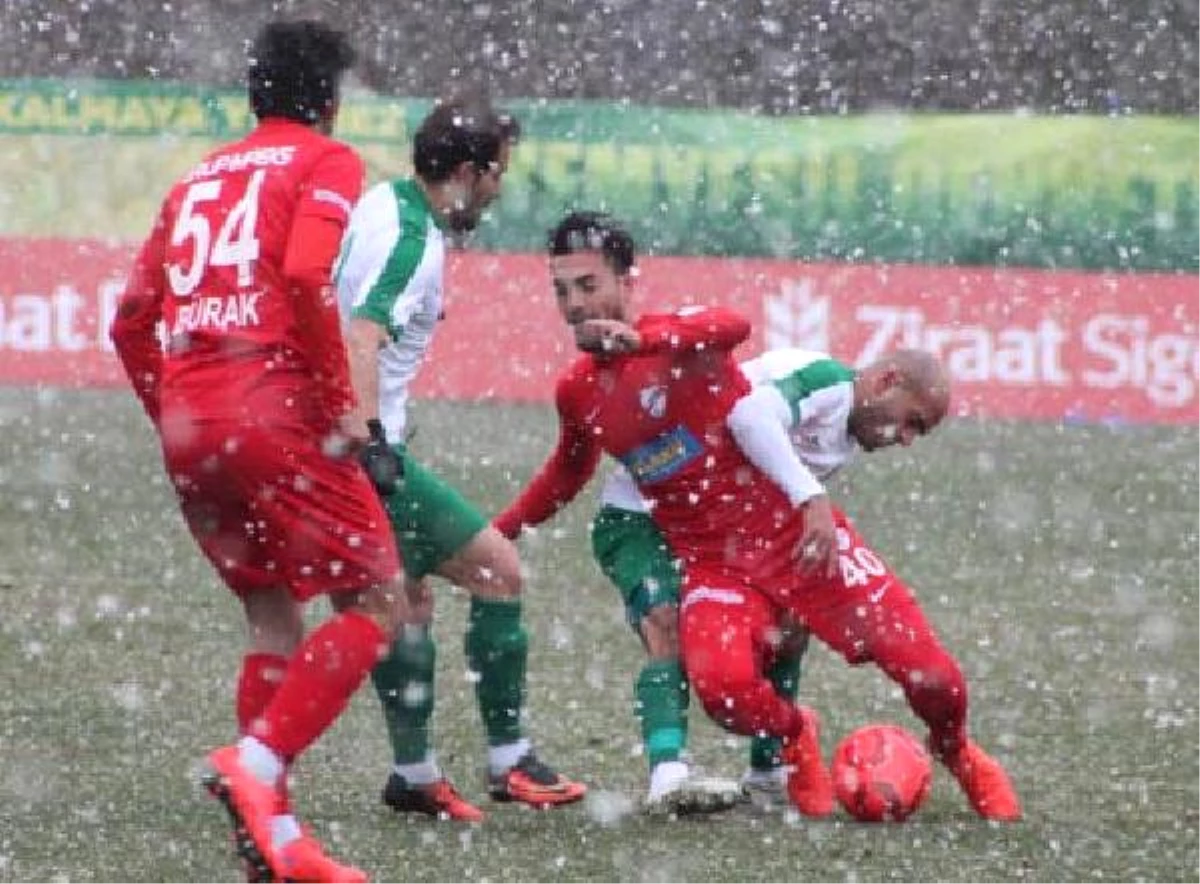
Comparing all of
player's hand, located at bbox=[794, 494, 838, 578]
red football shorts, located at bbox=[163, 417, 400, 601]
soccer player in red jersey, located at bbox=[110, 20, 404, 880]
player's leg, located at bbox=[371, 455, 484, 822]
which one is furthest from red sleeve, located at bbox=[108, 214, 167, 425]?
player's hand, located at bbox=[794, 494, 838, 578]

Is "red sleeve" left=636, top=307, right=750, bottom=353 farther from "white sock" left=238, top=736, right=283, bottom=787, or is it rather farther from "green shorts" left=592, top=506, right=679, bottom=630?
"white sock" left=238, top=736, right=283, bottom=787

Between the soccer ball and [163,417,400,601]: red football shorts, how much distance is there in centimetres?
131

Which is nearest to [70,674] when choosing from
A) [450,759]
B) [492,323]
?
[450,759]

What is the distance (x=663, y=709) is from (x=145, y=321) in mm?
1448

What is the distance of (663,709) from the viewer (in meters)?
6.24

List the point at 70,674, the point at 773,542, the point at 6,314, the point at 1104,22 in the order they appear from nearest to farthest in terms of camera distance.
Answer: the point at 773,542
the point at 70,674
the point at 6,314
the point at 1104,22

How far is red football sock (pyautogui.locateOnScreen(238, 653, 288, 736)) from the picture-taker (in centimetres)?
580

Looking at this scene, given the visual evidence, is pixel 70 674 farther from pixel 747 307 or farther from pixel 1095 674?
pixel 747 307

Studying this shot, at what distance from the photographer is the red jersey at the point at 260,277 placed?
5340 millimetres

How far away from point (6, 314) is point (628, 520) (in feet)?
41.8

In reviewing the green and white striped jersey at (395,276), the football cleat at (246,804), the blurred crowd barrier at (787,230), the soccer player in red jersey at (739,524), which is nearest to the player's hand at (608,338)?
the soccer player in red jersey at (739,524)

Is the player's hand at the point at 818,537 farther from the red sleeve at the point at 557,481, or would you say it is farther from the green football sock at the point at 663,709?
the red sleeve at the point at 557,481

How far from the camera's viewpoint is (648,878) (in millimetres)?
5430

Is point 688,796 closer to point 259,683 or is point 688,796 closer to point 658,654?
point 658,654
